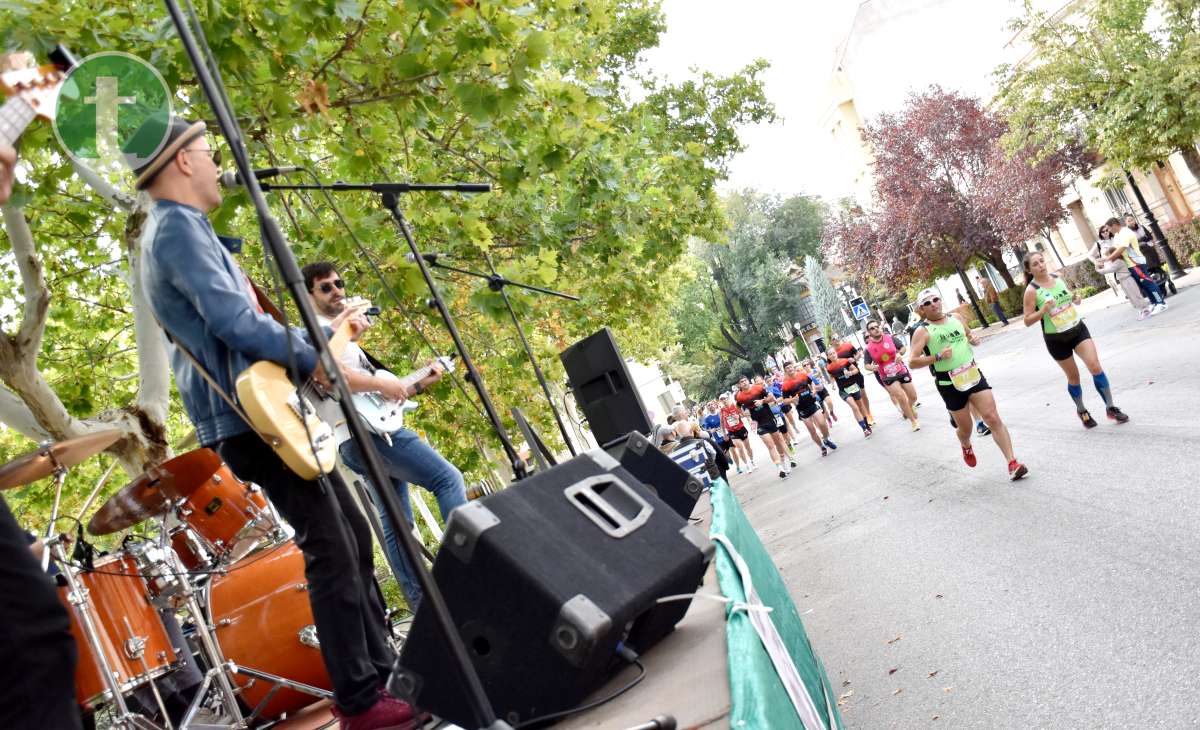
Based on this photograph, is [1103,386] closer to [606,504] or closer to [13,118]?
[606,504]

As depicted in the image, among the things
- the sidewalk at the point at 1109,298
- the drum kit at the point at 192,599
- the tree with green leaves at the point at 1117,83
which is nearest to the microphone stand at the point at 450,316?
the drum kit at the point at 192,599

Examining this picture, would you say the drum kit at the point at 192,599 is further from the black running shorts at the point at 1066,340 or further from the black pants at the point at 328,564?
the black running shorts at the point at 1066,340

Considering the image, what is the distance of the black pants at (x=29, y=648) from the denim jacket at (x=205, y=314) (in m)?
1.39

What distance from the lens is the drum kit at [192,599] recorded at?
19.9ft

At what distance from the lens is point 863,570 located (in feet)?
30.0

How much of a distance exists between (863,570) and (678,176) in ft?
38.4

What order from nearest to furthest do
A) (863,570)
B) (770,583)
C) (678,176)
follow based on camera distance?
(770,583)
(863,570)
(678,176)

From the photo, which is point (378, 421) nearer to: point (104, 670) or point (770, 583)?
point (770, 583)

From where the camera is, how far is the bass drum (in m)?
6.65

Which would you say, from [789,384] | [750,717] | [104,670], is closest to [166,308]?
[750,717]

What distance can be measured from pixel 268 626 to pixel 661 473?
9.00 feet

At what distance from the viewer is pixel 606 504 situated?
3.59 metres

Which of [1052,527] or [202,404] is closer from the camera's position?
[202,404]

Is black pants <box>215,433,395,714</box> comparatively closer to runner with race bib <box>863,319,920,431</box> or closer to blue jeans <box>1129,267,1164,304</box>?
runner with race bib <box>863,319,920,431</box>
